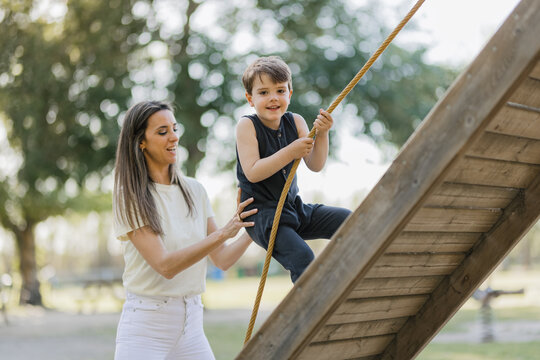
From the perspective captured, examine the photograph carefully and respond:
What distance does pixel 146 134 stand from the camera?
12.8ft

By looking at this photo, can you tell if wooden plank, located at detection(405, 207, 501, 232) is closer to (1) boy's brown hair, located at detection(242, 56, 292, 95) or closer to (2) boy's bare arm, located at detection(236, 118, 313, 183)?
(2) boy's bare arm, located at detection(236, 118, 313, 183)

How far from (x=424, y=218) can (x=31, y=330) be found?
56.2 feet

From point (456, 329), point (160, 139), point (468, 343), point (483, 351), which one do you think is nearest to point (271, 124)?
point (160, 139)

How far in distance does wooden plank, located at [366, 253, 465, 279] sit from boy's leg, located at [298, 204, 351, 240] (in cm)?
39

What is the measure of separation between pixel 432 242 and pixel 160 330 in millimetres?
1379

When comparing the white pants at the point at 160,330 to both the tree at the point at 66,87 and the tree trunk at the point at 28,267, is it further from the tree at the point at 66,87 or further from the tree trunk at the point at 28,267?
the tree trunk at the point at 28,267

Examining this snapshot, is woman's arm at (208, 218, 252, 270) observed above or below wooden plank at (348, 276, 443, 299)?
above

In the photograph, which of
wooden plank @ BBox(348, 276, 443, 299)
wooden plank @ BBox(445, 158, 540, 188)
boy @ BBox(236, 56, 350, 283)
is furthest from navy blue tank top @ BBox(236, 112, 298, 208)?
wooden plank @ BBox(445, 158, 540, 188)

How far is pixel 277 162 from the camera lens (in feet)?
10.4

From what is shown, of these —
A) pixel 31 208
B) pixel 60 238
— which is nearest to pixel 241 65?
pixel 31 208

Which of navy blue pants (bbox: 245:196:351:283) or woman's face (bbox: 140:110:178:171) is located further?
woman's face (bbox: 140:110:178:171)

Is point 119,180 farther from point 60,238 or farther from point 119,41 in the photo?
Answer: point 60,238

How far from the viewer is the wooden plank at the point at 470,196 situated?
290 centimetres

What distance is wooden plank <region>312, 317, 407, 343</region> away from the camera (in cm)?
318
